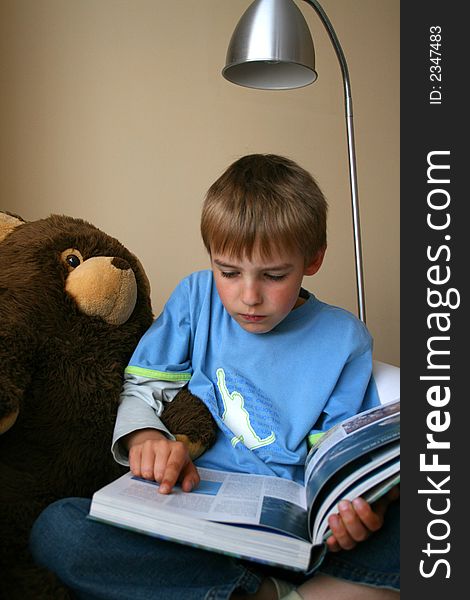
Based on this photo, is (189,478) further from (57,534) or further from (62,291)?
(62,291)

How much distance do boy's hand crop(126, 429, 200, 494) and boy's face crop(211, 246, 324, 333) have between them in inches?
9.7

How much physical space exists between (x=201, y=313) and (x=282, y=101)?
3.09ft

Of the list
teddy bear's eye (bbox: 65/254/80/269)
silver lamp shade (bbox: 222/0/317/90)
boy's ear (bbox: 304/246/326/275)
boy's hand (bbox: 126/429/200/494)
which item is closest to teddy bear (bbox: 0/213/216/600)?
teddy bear's eye (bbox: 65/254/80/269)

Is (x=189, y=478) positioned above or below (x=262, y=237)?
below

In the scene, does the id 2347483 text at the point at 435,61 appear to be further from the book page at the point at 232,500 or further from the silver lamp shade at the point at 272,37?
the book page at the point at 232,500

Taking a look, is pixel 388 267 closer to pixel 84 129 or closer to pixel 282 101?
pixel 282 101

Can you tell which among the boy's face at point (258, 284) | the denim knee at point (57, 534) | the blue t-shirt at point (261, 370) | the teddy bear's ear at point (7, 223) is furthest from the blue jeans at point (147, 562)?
the teddy bear's ear at point (7, 223)

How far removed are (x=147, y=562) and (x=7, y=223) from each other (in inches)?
24.0

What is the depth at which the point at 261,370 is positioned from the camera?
3.80 feet

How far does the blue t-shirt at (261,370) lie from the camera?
112 centimetres

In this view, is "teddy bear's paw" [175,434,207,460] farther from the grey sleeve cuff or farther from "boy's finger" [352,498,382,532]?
"boy's finger" [352,498,382,532]

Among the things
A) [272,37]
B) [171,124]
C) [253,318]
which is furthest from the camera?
[171,124]

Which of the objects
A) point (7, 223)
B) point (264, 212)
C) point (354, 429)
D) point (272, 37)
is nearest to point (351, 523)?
point (354, 429)

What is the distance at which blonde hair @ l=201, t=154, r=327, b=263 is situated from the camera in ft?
3.47
